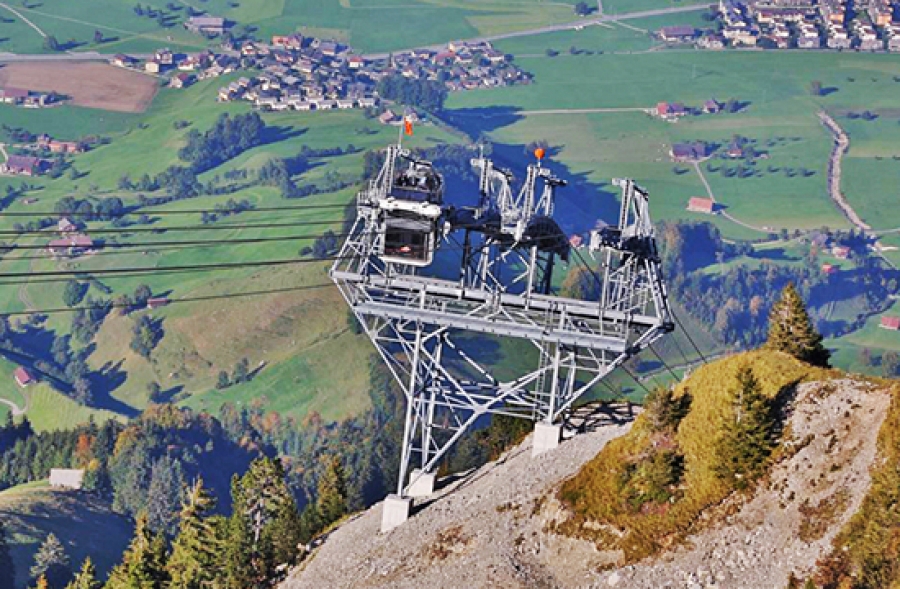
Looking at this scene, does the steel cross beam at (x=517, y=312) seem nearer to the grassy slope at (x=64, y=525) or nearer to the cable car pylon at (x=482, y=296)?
the cable car pylon at (x=482, y=296)

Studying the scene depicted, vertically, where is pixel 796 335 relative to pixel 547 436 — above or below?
above

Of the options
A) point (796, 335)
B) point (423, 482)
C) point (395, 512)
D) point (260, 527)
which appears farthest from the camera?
point (260, 527)

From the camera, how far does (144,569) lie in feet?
295

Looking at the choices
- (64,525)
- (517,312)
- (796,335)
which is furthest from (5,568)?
(796,335)

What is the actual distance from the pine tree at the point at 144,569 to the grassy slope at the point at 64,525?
54.6 meters

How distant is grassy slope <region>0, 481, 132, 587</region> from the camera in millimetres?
150125

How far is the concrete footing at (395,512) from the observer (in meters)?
80.2

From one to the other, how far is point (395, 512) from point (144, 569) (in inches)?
627

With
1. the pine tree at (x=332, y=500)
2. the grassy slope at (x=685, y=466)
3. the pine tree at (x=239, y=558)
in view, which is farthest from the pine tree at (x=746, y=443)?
the pine tree at (x=332, y=500)

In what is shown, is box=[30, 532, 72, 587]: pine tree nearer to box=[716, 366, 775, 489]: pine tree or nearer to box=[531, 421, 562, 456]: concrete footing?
box=[531, 421, 562, 456]: concrete footing

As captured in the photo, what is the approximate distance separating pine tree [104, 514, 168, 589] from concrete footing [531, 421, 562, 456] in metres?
21.4

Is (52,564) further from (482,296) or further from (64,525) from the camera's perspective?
(482,296)

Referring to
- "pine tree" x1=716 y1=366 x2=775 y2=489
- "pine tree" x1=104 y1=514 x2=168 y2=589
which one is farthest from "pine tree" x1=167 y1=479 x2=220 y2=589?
"pine tree" x1=716 y1=366 x2=775 y2=489

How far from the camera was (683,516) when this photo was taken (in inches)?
2643
